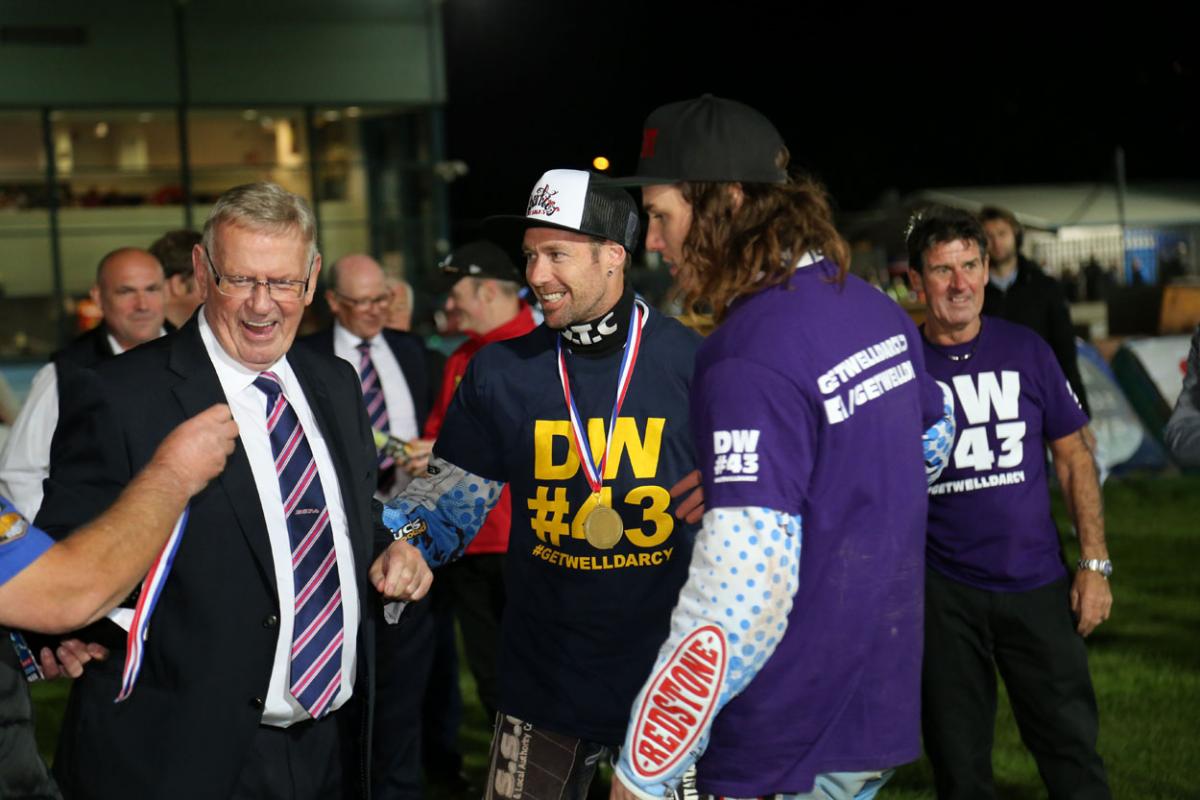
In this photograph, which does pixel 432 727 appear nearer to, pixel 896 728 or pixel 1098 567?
pixel 1098 567

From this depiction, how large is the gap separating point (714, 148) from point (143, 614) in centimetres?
165

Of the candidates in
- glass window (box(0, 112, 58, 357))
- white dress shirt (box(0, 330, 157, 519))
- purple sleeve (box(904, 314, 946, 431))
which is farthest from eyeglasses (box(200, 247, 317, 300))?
glass window (box(0, 112, 58, 357))

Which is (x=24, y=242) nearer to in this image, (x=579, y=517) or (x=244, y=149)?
(x=244, y=149)

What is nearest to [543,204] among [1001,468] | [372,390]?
[1001,468]

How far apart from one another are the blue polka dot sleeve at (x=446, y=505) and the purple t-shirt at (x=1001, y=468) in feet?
5.91

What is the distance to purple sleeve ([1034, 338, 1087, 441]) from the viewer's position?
5.24 meters

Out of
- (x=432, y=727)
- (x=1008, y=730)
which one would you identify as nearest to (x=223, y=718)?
(x=432, y=727)

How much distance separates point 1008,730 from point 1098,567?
2564 millimetres

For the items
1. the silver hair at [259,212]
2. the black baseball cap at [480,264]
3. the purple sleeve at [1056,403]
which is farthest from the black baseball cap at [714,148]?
the black baseball cap at [480,264]

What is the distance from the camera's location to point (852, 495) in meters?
2.88

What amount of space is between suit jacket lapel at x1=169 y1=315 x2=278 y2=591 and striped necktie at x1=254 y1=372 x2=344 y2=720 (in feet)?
0.36

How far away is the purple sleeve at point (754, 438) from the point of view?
2.74 meters

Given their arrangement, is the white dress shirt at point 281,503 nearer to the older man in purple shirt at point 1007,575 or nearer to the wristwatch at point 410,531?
the wristwatch at point 410,531

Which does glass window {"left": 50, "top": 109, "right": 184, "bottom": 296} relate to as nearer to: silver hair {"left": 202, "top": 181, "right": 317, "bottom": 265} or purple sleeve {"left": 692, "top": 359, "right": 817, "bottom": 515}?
silver hair {"left": 202, "top": 181, "right": 317, "bottom": 265}
